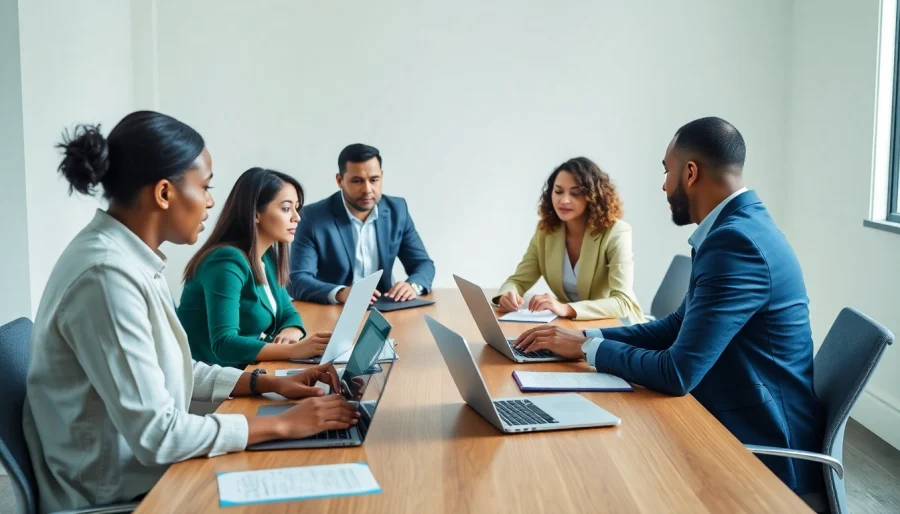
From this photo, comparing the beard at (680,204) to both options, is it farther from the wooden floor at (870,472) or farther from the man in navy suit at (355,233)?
the man in navy suit at (355,233)

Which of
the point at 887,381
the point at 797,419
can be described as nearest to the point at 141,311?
the point at 797,419

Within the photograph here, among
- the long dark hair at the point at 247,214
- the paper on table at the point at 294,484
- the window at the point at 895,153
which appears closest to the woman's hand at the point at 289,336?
the long dark hair at the point at 247,214

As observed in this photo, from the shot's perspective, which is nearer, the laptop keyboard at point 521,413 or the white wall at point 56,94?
the laptop keyboard at point 521,413

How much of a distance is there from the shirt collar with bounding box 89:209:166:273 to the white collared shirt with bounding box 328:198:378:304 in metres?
2.30

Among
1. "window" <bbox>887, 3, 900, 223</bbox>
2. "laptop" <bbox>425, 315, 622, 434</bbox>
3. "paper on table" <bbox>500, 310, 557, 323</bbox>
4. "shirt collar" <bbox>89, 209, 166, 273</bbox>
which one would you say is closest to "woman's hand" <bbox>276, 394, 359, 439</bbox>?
"laptop" <bbox>425, 315, 622, 434</bbox>

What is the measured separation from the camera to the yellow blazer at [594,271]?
3.28 metres

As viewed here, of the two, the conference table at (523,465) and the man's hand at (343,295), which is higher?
the man's hand at (343,295)

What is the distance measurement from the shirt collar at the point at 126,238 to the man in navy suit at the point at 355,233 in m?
2.06

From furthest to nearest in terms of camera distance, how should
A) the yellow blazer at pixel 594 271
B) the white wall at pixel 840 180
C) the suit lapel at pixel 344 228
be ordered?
1. the suit lapel at pixel 344 228
2. the white wall at pixel 840 180
3. the yellow blazer at pixel 594 271

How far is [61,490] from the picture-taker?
174cm

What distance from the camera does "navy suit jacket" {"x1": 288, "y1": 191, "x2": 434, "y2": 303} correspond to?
394 cm

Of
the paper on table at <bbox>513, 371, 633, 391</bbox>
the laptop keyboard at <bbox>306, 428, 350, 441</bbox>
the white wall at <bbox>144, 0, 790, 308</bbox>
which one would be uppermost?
the white wall at <bbox>144, 0, 790, 308</bbox>

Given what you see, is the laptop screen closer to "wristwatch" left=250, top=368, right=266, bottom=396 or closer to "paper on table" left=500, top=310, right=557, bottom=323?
"wristwatch" left=250, top=368, right=266, bottom=396

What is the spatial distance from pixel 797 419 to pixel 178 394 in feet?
4.82
